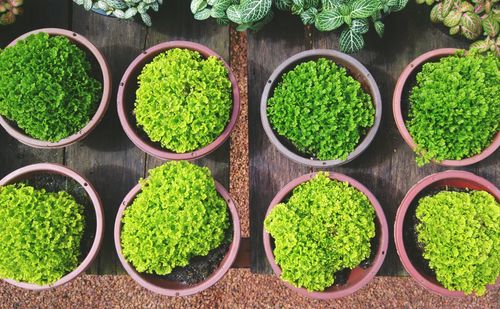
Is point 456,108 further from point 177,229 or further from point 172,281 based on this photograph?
point 172,281

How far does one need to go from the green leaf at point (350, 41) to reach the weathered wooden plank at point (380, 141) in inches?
5.8

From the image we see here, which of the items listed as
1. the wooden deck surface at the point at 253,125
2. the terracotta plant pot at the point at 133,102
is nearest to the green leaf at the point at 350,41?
the wooden deck surface at the point at 253,125

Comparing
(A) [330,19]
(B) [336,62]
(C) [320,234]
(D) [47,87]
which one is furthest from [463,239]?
(D) [47,87]

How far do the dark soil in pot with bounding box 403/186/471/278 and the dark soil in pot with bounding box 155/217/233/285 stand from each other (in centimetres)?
72

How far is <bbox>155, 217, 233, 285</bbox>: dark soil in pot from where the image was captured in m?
2.00

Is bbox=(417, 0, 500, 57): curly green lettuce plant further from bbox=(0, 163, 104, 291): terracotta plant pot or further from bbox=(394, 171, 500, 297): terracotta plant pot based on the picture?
bbox=(0, 163, 104, 291): terracotta plant pot

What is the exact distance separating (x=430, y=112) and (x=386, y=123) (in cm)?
23

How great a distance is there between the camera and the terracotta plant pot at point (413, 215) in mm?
1946

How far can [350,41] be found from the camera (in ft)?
6.60

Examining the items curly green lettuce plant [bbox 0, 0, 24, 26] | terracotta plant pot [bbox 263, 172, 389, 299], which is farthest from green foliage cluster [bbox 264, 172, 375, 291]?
curly green lettuce plant [bbox 0, 0, 24, 26]

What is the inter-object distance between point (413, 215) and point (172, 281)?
39.8 inches

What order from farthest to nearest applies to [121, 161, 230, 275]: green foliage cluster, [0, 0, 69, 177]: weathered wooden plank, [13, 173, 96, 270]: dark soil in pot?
[0, 0, 69, 177]: weathered wooden plank < [13, 173, 96, 270]: dark soil in pot < [121, 161, 230, 275]: green foliage cluster

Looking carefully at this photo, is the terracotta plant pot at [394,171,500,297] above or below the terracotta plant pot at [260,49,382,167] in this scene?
below

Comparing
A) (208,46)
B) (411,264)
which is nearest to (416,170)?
(411,264)
